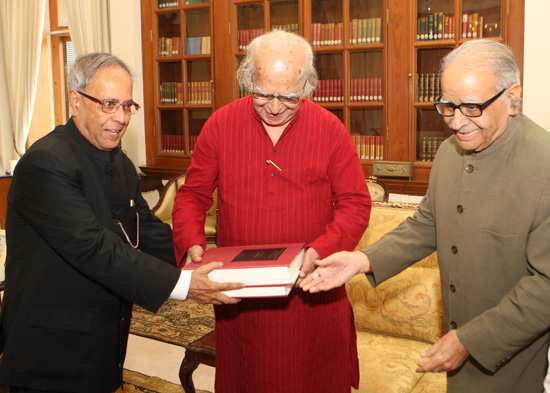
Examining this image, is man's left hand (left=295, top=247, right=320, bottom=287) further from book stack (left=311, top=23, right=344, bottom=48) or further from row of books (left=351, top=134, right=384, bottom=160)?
book stack (left=311, top=23, right=344, bottom=48)

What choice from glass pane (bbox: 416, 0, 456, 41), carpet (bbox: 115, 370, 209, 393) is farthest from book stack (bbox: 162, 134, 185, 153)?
carpet (bbox: 115, 370, 209, 393)

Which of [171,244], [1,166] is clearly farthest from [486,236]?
[1,166]

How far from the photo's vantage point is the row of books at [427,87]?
14.9 ft

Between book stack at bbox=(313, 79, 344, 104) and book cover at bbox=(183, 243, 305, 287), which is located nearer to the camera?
book cover at bbox=(183, 243, 305, 287)

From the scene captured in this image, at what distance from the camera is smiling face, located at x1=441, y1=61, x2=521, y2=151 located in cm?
144

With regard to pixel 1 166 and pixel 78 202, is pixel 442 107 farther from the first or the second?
pixel 1 166

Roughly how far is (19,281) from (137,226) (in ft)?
1.53

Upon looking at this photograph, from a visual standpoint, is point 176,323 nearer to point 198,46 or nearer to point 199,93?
point 199,93

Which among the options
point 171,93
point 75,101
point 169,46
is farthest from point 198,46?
point 75,101

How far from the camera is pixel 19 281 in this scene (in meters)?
1.70

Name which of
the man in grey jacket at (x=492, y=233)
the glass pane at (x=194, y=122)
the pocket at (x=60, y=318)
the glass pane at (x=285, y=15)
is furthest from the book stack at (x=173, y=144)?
the man in grey jacket at (x=492, y=233)

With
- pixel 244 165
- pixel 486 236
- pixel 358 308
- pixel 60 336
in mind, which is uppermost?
pixel 244 165

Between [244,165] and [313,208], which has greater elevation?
[244,165]

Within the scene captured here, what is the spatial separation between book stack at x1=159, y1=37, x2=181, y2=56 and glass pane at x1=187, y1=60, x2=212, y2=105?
0.18 m
